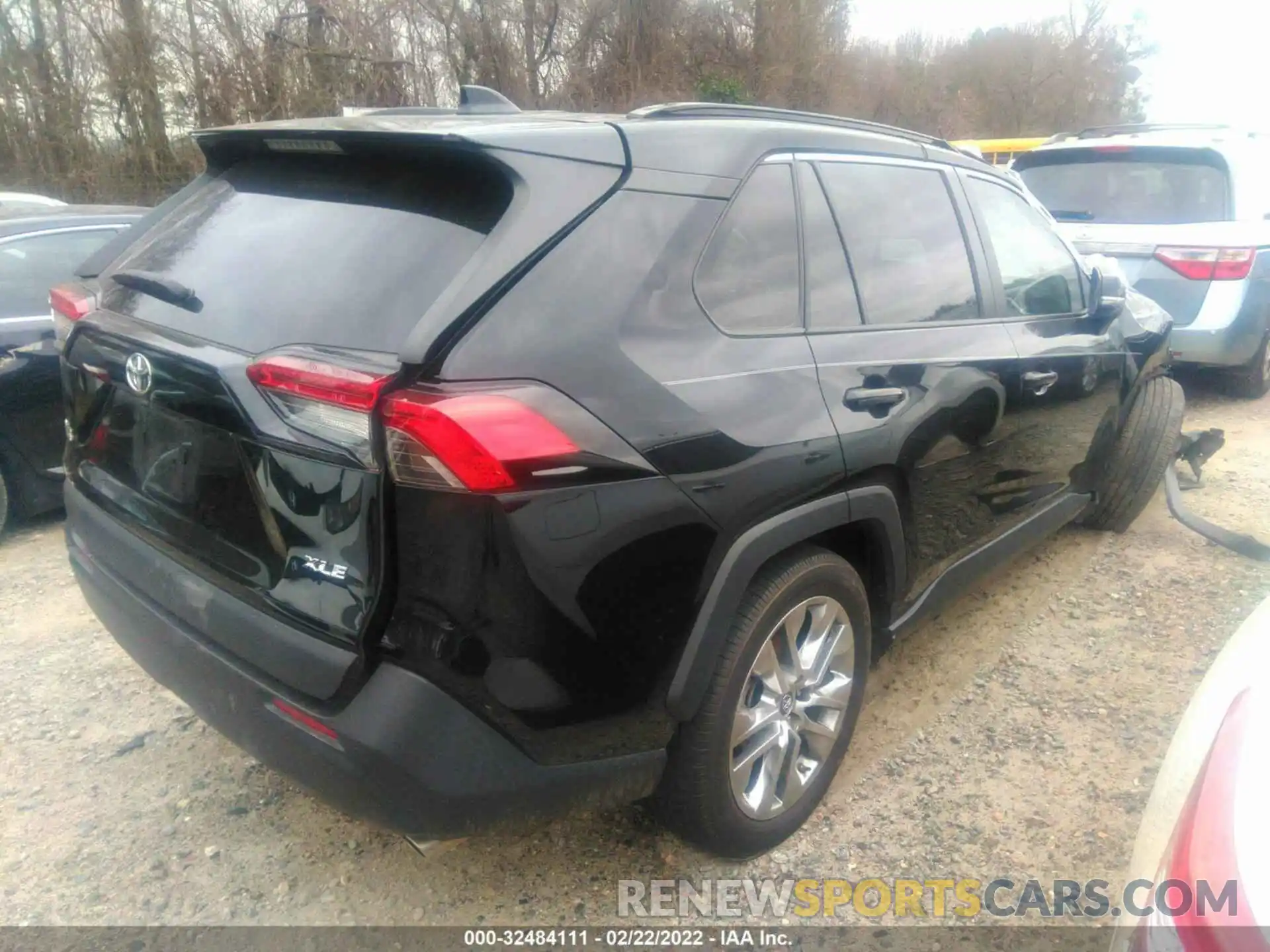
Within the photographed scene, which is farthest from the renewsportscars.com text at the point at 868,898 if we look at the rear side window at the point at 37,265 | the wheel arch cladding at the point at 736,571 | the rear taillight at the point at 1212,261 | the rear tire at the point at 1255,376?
the rear tire at the point at 1255,376

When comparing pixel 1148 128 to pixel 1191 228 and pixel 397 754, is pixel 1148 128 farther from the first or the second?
pixel 397 754

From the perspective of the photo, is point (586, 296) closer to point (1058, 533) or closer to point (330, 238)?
point (330, 238)

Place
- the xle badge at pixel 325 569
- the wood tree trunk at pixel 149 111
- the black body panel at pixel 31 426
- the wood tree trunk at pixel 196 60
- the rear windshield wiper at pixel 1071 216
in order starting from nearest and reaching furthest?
the xle badge at pixel 325 569
the black body panel at pixel 31 426
the rear windshield wiper at pixel 1071 216
the wood tree trunk at pixel 149 111
the wood tree trunk at pixel 196 60

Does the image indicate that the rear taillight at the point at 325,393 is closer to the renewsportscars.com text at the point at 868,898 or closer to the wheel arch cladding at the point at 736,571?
the wheel arch cladding at the point at 736,571

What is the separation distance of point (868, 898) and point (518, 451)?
1.49 meters

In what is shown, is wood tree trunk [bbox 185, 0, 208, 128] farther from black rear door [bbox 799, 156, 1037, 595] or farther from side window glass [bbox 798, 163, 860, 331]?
side window glass [bbox 798, 163, 860, 331]

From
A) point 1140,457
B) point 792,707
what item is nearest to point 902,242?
point 792,707

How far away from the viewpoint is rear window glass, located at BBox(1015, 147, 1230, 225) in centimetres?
611

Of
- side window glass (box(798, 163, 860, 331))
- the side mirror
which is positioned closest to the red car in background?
side window glass (box(798, 163, 860, 331))

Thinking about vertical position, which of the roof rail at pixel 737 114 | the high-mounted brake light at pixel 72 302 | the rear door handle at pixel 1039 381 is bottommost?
the rear door handle at pixel 1039 381

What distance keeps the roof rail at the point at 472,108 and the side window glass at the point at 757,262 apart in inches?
25.9

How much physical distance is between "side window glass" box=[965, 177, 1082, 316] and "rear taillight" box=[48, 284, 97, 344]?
8.80ft

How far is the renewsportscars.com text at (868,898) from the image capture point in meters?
→ 2.29

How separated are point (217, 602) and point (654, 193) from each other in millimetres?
1263
